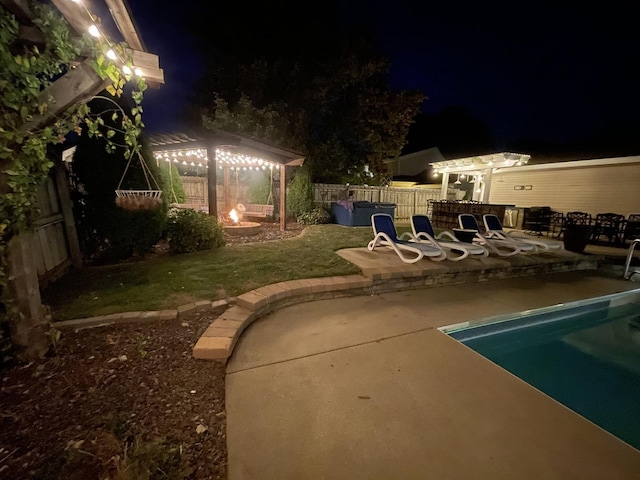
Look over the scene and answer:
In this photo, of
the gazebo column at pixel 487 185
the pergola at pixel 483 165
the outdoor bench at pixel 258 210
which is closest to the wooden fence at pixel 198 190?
the outdoor bench at pixel 258 210

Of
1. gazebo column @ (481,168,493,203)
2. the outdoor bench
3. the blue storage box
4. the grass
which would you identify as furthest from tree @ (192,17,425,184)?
the grass

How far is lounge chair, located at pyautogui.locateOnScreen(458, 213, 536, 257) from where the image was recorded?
22.6ft

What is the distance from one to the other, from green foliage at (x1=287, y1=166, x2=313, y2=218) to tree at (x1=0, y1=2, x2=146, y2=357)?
9.39 meters

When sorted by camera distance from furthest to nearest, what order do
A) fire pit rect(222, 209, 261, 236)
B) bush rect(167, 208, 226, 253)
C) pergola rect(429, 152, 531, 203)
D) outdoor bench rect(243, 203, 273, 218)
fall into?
1. pergola rect(429, 152, 531, 203)
2. outdoor bench rect(243, 203, 273, 218)
3. fire pit rect(222, 209, 261, 236)
4. bush rect(167, 208, 226, 253)

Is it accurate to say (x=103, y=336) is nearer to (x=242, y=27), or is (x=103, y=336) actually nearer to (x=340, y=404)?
(x=340, y=404)

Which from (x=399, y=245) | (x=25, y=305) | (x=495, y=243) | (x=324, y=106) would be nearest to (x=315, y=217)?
(x=399, y=245)

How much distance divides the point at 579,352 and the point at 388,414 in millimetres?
3337

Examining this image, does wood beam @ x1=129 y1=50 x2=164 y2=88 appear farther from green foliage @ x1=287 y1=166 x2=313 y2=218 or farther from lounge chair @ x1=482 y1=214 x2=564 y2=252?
green foliage @ x1=287 y1=166 x2=313 y2=218

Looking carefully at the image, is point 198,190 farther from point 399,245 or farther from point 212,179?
point 399,245

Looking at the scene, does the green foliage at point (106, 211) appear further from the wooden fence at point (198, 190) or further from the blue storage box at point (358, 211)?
the blue storage box at point (358, 211)

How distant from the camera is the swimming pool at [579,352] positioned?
2.67 metres

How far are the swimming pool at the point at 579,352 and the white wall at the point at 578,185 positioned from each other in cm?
858

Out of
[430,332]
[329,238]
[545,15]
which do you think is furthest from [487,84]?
[430,332]

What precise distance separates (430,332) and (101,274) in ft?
16.4
